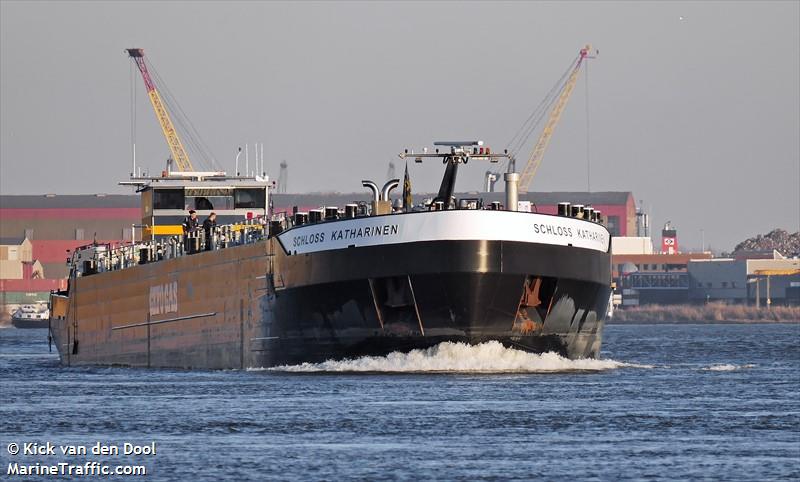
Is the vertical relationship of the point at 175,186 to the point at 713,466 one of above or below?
above

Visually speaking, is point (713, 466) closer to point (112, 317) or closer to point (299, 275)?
point (299, 275)

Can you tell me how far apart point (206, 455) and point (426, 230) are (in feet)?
57.0

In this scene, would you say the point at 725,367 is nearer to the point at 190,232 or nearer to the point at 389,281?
the point at 389,281

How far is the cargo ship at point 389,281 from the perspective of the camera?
152 feet

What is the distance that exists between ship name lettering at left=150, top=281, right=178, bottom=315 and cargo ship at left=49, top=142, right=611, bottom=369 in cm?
13

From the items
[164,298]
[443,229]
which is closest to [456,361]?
[443,229]

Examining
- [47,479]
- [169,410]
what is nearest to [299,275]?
[169,410]

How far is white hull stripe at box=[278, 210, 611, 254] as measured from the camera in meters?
46.3

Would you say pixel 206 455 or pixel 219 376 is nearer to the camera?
pixel 206 455

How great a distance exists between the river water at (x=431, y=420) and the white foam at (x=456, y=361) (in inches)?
1.7

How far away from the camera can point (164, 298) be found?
62.2 meters

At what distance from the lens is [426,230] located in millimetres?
46406

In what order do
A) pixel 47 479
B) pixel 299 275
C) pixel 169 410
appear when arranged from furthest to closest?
pixel 299 275, pixel 169 410, pixel 47 479

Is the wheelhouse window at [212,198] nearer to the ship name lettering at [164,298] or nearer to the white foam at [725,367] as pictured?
the ship name lettering at [164,298]
